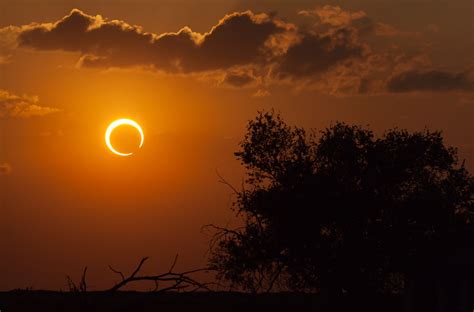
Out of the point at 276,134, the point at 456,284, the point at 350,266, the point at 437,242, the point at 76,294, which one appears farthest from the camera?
the point at 276,134

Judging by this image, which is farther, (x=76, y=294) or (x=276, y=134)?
(x=276, y=134)

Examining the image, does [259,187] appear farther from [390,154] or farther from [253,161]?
[390,154]

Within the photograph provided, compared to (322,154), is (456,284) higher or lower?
lower

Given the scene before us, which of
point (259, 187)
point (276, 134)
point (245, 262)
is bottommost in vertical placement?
point (245, 262)

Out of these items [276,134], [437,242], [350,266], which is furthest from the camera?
[276,134]

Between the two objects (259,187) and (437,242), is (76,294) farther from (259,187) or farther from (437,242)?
(259,187)

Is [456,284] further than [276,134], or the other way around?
[276,134]

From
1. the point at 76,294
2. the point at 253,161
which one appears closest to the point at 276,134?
the point at 253,161

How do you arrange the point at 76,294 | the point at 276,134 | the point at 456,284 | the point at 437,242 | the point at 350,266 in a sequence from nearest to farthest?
the point at 76,294
the point at 456,284
the point at 437,242
the point at 350,266
the point at 276,134

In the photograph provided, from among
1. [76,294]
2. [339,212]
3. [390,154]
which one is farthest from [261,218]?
[76,294]

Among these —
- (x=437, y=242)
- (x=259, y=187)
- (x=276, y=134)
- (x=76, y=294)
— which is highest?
(x=276, y=134)
